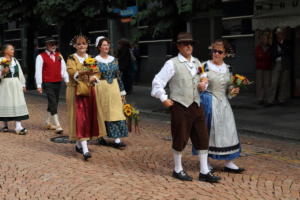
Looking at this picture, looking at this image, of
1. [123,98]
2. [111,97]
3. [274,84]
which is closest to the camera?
[111,97]

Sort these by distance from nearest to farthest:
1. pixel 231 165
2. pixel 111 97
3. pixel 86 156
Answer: pixel 231 165, pixel 86 156, pixel 111 97

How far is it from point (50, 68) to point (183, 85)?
196 inches

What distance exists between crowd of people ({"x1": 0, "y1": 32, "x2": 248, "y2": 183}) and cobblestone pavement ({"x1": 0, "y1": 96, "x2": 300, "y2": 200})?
0.27m

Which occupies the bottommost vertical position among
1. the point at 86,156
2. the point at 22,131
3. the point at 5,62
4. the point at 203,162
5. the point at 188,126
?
the point at 22,131

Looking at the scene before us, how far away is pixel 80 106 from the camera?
8.15m

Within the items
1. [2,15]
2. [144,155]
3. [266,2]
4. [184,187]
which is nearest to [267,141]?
[144,155]

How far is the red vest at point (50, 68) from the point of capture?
10735 millimetres

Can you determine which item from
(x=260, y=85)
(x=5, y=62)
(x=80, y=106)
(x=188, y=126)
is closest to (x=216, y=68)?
(x=188, y=126)

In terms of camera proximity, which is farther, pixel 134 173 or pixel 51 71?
pixel 51 71

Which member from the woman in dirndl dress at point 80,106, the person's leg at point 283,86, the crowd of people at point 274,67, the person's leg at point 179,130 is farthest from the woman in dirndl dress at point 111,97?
the person's leg at point 283,86

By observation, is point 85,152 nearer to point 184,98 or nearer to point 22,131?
point 184,98

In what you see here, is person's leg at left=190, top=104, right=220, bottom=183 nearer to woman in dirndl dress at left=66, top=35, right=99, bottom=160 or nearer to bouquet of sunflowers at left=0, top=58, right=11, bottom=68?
woman in dirndl dress at left=66, top=35, right=99, bottom=160

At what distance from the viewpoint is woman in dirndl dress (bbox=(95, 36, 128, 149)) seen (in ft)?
27.9

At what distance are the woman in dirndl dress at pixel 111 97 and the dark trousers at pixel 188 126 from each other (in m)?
2.19
